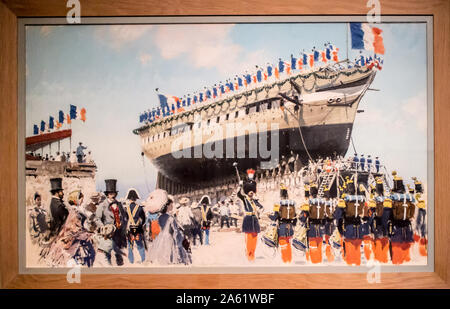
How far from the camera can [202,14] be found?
201 centimetres

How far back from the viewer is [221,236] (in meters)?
2.06

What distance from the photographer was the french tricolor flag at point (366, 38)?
2016mm

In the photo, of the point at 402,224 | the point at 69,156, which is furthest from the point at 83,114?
→ the point at 402,224

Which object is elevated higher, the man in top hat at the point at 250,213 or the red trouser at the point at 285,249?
the man in top hat at the point at 250,213

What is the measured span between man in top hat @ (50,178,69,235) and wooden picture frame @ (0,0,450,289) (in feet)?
0.61

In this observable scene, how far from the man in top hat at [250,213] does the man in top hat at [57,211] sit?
37.7 inches

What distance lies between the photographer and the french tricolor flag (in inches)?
79.4

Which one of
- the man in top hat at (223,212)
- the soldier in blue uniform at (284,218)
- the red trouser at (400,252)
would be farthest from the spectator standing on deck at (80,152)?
the red trouser at (400,252)

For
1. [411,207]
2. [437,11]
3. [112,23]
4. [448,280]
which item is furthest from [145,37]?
[448,280]

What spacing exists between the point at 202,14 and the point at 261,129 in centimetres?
69

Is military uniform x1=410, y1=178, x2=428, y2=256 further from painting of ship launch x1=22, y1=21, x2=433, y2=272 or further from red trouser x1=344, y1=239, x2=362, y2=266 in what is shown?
red trouser x1=344, y1=239, x2=362, y2=266

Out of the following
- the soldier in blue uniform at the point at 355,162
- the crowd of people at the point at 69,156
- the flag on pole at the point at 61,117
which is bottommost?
the soldier in blue uniform at the point at 355,162

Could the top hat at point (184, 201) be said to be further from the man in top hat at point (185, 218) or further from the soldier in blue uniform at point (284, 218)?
the soldier in blue uniform at point (284, 218)
